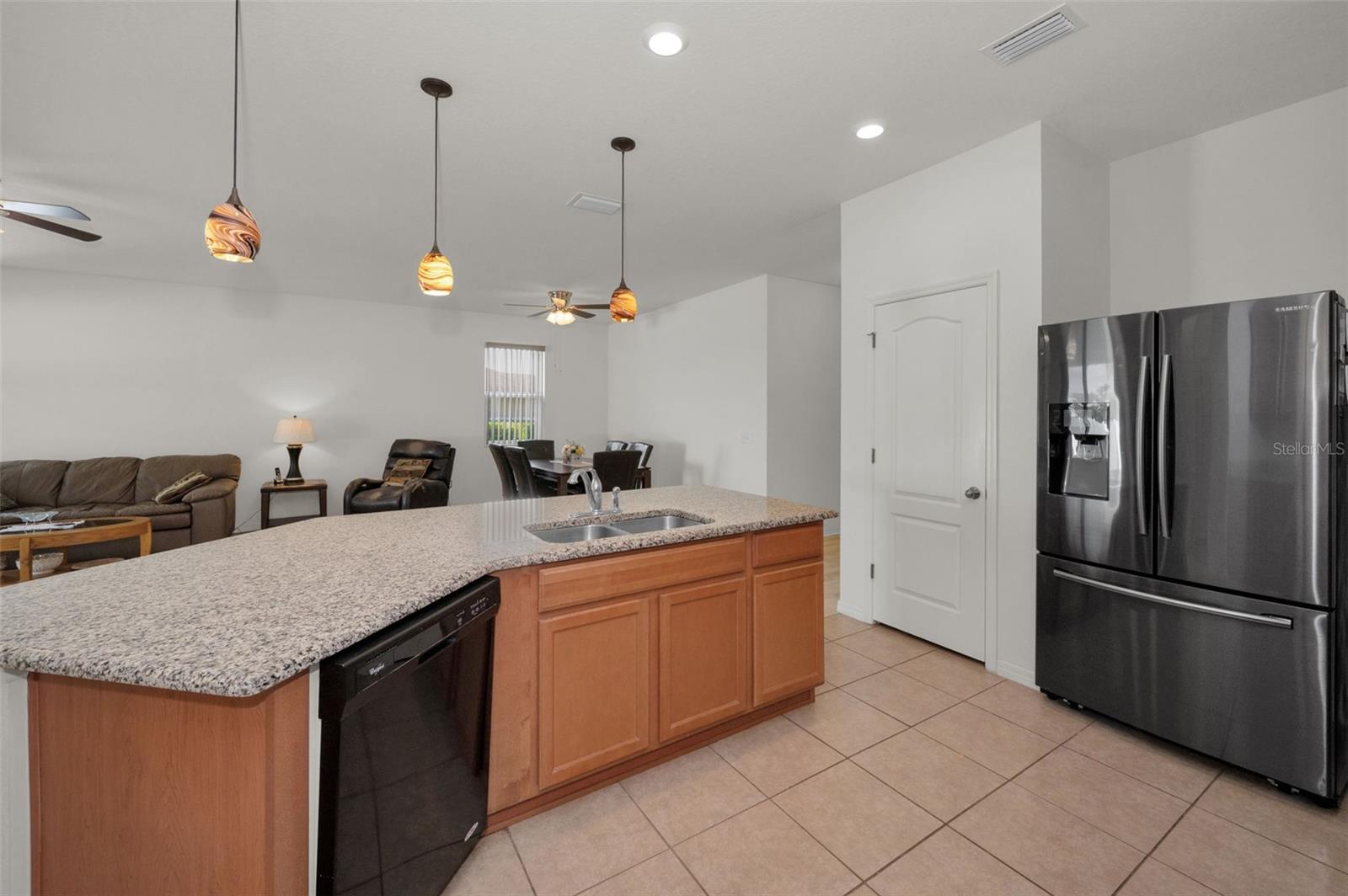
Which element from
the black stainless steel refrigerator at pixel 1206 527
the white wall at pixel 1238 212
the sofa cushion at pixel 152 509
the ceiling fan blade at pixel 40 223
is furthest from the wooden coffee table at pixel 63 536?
the white wall at pixel 1238 212

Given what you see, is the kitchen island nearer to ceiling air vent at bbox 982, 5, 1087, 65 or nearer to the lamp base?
ceiling air vent at bbox 982, 5, 1087, 65

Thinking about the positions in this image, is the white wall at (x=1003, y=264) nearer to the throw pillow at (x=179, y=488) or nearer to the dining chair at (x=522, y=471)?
the dining chair at (x=522, y=471)

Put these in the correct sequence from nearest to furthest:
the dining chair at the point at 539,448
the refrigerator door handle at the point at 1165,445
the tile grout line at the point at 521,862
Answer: the tile grout line at the point at 521,862 < the refrigerator door handle at the point at 1165,445 < the dining chair at the point at 539,448

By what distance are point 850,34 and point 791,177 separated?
4.15ft

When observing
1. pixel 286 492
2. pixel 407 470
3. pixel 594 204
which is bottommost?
pixel 286 492

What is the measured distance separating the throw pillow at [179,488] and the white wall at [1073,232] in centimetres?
672

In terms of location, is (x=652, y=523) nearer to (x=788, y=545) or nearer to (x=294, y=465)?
(x=788, y=545)

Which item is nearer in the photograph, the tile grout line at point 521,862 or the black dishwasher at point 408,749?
the black dishwasher at point 408,749

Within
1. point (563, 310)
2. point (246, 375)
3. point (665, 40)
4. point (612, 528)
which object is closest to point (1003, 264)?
point (665, 40)

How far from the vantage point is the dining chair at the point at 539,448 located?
706 cm

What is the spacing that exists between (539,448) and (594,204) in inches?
159

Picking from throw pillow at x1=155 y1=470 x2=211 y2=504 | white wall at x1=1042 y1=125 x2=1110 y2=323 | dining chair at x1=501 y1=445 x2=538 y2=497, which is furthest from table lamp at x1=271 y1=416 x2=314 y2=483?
white wall at x1=1042 y1=125 x2=1110 y2=323

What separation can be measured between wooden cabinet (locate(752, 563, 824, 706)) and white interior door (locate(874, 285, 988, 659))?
1.02 metres

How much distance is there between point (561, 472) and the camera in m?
5.61
